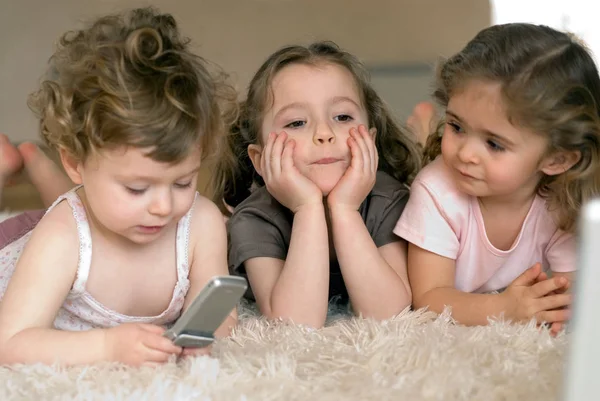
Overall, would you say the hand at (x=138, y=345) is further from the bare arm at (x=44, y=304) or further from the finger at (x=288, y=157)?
the finger at (x=288, y=157)

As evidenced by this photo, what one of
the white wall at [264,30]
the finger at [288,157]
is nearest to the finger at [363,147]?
the finger at [288,157]

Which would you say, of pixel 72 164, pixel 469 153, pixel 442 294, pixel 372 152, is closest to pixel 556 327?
pixel 442 294

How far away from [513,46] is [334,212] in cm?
36

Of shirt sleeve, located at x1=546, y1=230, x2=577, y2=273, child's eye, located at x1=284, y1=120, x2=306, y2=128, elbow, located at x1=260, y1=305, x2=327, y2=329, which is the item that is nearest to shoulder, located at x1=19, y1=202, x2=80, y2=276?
elbow, located at x1=260, y1=305, x2=327, y2=329

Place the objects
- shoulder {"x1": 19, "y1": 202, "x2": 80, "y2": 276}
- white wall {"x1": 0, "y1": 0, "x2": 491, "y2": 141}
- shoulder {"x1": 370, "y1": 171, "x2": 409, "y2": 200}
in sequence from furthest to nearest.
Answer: white wall {"x1": 0, "y1": 0, "x2": 491, "y2": 141} < shoulder {"x1": 370, "y1": 171, "x2": 409, "y2": 200} < shoulder {"x1": 19, "y1": 202, "x2": 80, "y2": 276}

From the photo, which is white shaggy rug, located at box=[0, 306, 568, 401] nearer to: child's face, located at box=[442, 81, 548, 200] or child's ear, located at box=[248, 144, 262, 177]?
child's face, located at box=[442, 81, 548, 200]

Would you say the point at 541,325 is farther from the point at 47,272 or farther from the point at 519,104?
the point at 47,272

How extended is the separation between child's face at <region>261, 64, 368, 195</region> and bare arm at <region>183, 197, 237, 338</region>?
0.19 meters

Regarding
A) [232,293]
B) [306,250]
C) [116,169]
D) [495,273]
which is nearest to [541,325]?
[495,273]

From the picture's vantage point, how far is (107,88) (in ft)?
3.34

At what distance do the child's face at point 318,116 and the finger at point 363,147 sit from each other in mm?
18

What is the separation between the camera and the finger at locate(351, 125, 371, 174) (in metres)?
1.29

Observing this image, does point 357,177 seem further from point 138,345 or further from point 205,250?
point 138,345

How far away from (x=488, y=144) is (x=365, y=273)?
0.86 ft
